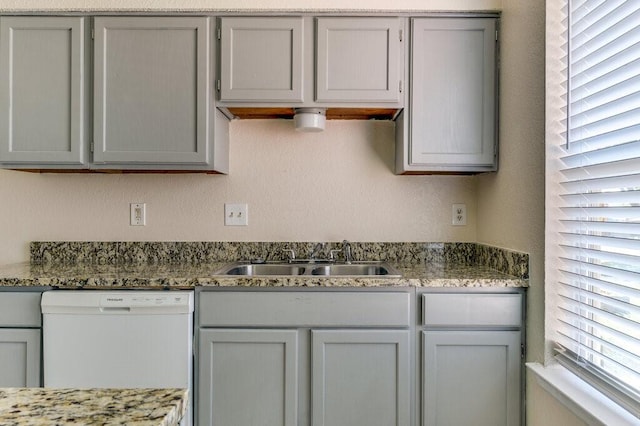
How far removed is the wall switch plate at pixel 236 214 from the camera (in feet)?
7.43

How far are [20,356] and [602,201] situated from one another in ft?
7.33

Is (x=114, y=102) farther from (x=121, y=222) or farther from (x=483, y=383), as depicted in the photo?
(x=483, y=383)

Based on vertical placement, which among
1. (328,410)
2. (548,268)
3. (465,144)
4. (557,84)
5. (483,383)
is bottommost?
(328,410)

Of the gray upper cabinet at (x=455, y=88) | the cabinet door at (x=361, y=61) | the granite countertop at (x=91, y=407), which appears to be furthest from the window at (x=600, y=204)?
the granite countertop at (x=91, y=407)

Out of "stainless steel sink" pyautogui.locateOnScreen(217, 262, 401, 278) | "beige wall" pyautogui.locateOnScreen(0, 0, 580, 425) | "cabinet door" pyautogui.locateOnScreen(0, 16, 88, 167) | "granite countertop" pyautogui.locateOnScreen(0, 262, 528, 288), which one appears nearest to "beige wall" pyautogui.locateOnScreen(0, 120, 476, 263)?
"beige wall" pyautogui.locateOnScreen(0, 0, 580, 425)

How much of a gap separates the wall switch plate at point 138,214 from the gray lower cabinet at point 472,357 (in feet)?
5.00

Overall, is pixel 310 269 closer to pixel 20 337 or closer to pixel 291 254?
pixel 291 254

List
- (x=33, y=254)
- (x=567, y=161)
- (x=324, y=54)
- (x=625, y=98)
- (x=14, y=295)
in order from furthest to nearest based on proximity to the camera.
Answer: (x=33, y=254) < (x=324, y=54) < (x=14, y=295) < (x=567, y=161) < (x=625, y=98)

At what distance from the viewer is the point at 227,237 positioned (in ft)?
7.46

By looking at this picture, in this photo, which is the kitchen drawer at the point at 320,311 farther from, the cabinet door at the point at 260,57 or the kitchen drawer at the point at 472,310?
the cabinet door at the point at 260,57

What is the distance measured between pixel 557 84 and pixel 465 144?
49 cm

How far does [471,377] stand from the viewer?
1.71 metres

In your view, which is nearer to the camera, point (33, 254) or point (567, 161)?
point (567, 161)

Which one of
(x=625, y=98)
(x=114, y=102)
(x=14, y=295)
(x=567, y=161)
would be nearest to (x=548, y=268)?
(x=567, y=161)
